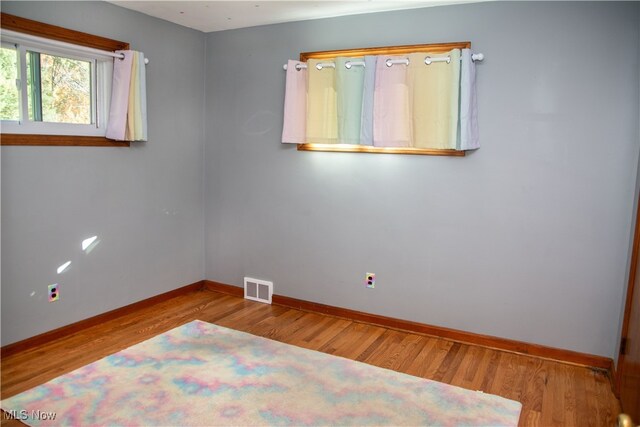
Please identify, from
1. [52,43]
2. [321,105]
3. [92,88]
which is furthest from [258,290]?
[52,43]

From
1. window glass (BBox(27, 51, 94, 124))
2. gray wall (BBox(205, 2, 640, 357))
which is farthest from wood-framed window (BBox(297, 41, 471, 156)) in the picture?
window glass (BBox(27, 51, 94, 124))

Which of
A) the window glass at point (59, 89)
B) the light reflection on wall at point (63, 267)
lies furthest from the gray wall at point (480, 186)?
the light reflection on wall at point (63, 267)

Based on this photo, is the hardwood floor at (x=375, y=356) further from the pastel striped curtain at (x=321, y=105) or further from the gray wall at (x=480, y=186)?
the pastel striped curtain at (x=321, y=105)

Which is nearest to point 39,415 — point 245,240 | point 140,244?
point 140,244

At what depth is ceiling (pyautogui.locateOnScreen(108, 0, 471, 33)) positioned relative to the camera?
10.9ft

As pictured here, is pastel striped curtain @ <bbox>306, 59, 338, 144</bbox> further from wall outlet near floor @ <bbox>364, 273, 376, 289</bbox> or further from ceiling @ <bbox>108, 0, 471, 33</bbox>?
wall outlet near floor @ <bbox>364, 273, 376, 289</bbox>

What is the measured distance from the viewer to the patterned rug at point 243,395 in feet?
7.82

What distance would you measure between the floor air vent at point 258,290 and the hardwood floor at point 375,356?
0.12 m

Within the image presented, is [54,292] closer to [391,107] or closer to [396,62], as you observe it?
[391,107]

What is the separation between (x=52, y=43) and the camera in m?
3.04

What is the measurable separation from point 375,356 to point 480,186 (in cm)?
134

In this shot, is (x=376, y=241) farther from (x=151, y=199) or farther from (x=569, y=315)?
(x=151, y=199)

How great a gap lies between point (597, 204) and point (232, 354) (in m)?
2.48

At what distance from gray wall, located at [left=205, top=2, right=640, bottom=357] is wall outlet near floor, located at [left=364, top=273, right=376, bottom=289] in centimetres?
4
